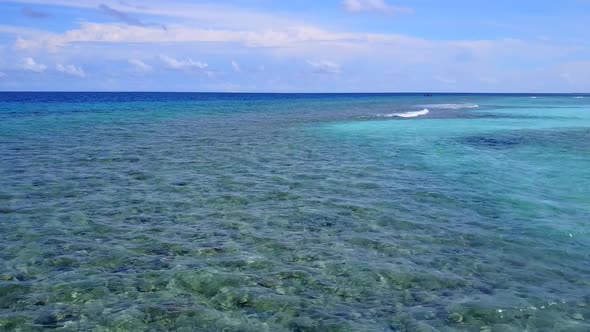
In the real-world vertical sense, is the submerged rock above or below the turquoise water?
below

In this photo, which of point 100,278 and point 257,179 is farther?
point 257,179

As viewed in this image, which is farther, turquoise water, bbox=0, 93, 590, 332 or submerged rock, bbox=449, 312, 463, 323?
turquoise water, bbox=0, 93, 590, 332

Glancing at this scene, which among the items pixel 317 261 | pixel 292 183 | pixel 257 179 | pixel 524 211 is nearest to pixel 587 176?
pixel 524 211

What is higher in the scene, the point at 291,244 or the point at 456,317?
the point at 291,244

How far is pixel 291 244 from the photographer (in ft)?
44.6

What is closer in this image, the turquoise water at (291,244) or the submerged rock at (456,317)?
the submerged rock at (456,317)

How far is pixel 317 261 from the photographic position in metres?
12.4

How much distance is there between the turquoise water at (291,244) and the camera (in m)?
9.67

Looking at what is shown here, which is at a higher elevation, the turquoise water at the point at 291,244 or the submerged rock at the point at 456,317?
the turquoise water at the point at 291,244

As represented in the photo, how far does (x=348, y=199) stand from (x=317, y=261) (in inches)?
256

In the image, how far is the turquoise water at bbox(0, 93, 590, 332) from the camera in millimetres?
9672

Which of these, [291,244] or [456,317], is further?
[291,244]

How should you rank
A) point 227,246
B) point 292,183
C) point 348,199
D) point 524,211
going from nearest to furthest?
1. point 227,246
2. point 524,211
3. point 348,199
4. point 292,183

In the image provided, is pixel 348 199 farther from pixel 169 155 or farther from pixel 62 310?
pixel 169 155
